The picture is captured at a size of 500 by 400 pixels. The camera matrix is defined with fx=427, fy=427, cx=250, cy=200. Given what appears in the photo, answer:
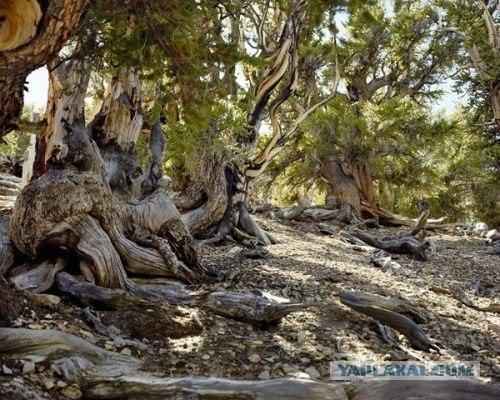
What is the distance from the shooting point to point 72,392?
1.85 metres

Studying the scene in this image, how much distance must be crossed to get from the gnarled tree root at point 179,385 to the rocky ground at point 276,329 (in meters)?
0.09

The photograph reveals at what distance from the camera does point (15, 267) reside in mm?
3379

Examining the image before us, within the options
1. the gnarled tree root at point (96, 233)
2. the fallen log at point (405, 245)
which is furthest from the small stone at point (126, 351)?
the fallen log at point (405, 245)

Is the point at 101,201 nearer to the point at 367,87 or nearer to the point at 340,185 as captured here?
the point at 340,185

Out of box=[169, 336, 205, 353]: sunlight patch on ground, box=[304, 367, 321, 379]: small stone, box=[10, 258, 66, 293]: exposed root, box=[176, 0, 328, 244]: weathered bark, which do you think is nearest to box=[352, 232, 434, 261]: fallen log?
box=[176, 0, 328, 244]: weathered bark

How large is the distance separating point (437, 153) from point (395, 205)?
4.89 meters

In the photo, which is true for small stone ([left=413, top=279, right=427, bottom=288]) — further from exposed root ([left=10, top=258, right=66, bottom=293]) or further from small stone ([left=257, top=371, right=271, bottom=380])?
exposed root ([left=10, top=258, right=66, bottom=293])

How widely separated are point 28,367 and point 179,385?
26.5 inches

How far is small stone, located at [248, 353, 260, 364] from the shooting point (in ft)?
8.32

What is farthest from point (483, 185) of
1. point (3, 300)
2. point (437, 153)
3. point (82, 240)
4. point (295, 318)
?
point (3, 300)

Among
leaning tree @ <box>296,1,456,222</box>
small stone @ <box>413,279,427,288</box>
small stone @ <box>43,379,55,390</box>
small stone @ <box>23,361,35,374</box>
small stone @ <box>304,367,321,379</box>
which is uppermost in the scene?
leaning tree @ <box>296,1,456,222</box>

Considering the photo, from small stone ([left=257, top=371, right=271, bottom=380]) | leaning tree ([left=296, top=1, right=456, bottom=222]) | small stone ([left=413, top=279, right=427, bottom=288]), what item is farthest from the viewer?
leaning tree ([left=296, top=1, right=456, bottom=222])

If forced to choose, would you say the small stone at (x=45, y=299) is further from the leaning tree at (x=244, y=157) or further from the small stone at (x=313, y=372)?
the leaning tree at (x=244, y=157)

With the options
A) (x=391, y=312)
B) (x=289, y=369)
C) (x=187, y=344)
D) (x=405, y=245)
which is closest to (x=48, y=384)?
(x=187, y=344)
